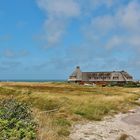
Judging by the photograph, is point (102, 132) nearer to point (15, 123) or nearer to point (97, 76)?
point (15, 123)

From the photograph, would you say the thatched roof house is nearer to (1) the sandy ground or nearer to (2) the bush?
(1) the sandy ground

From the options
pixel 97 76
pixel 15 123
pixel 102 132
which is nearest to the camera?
pixel 15 123

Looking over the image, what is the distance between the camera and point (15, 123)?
1711 cm

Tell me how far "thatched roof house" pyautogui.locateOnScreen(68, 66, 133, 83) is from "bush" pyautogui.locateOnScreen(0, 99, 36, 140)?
14088cm

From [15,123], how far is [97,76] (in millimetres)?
147438

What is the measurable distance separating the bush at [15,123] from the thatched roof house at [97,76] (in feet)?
462

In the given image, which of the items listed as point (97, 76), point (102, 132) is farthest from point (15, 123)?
point (97, 76)

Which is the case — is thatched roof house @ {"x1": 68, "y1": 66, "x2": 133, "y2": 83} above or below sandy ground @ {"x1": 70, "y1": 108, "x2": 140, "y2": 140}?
above

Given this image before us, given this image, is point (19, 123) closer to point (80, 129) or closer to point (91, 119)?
point (80, 129)

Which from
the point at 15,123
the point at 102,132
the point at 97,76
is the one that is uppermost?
the point at 97,76

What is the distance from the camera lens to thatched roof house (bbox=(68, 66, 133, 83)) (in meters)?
160

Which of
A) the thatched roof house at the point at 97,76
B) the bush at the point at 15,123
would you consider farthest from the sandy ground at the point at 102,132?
the thatched roof house at the point at 97,76

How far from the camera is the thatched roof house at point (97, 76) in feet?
524

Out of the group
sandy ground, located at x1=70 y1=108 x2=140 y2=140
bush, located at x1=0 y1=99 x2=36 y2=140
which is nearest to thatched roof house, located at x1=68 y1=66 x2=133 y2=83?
sandy ground, located at x1=70 y1=108 x2=140 y2=140
